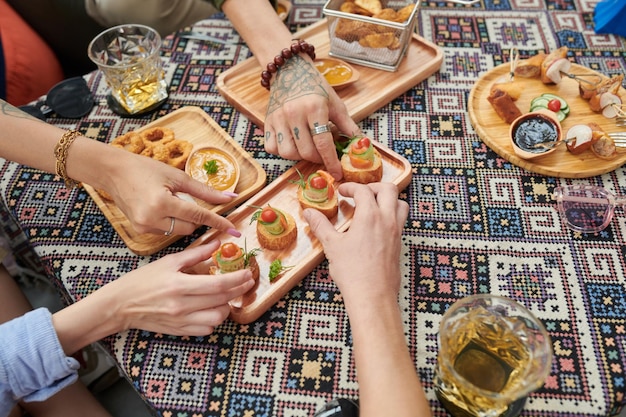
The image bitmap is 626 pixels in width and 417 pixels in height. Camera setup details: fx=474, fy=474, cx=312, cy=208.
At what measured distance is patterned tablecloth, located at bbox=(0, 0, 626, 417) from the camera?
4.05 feet

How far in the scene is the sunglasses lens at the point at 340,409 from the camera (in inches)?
44.2

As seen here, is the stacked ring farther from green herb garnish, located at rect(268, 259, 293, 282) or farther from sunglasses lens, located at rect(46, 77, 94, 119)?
sunglasses lens, located at rect(46, 77, 94, 119)

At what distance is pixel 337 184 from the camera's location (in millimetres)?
1631

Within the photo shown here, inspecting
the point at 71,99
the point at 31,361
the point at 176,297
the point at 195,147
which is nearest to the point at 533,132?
the point at 195,147

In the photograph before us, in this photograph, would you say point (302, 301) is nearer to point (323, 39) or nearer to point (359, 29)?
point (359, 29)

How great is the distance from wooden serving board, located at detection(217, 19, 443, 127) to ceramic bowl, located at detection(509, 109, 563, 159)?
0.47 m

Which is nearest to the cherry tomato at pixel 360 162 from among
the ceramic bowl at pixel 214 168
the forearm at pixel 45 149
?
the ceramic bowl at pixel 214 168

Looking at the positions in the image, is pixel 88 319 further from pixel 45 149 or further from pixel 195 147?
pixel 195 147

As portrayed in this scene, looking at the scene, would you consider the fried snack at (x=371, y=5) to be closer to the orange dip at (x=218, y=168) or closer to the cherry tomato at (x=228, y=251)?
the orange dip at (x=218, y=168)

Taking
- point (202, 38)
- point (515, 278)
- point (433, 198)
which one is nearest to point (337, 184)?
point (433, 198)

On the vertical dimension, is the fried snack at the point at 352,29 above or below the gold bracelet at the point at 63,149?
below

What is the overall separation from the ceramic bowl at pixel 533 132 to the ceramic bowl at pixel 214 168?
994 millimetres

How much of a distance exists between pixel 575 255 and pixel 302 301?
0.85 m

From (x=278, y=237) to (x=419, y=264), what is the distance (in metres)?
0.44
